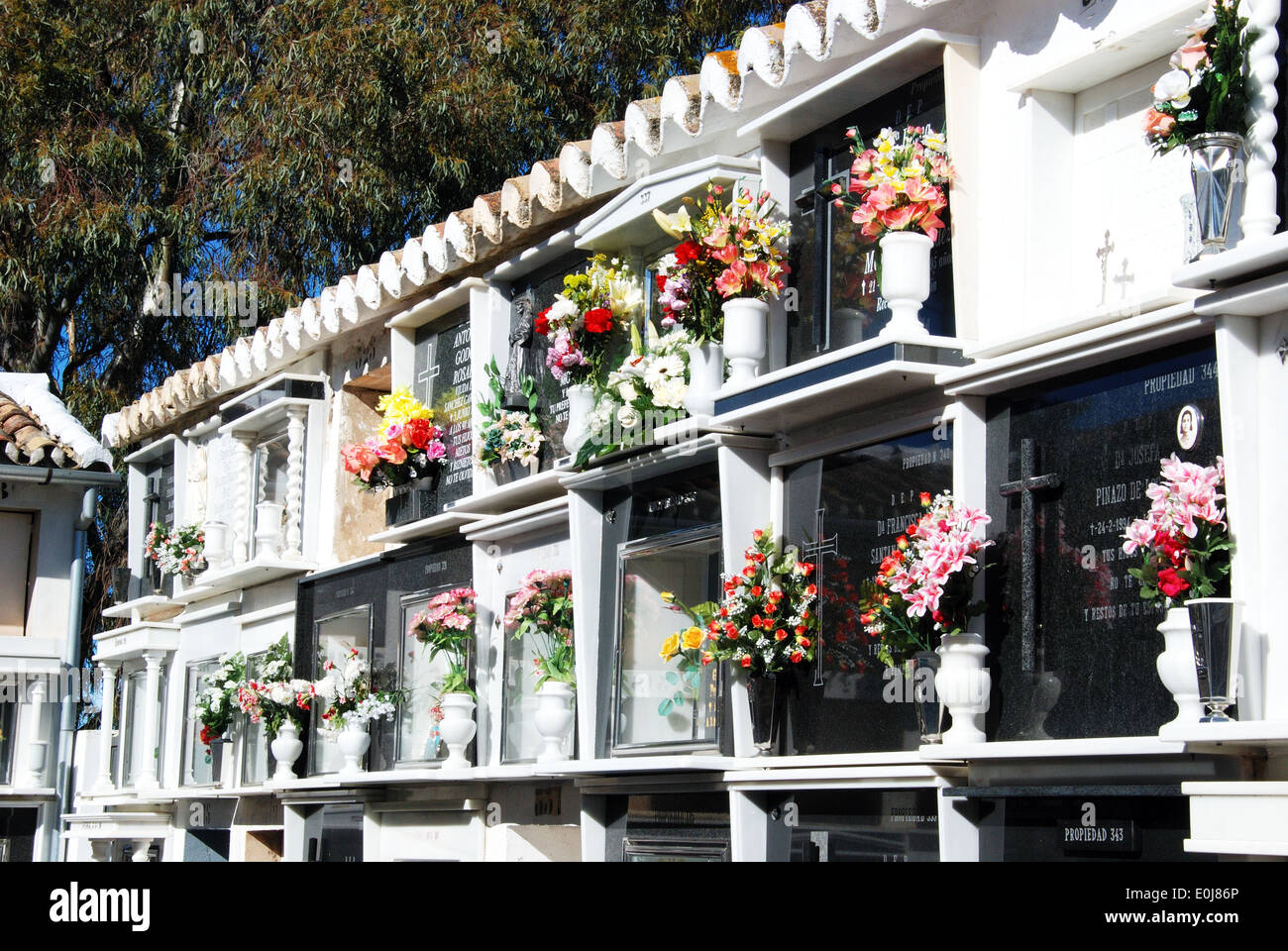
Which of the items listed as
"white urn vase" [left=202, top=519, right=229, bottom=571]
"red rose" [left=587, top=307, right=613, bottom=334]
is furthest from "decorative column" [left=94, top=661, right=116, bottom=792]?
"red rose" [left=587, top=307, right=613, bottom=334]

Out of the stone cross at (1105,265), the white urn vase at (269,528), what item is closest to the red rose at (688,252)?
the stone cross at (1105,265)

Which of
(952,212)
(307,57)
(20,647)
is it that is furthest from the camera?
(307,57)

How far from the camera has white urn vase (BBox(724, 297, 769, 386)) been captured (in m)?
8.38

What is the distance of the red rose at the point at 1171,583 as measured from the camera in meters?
5.68

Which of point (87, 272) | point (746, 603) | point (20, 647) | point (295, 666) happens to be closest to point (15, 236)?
point (87, 272)

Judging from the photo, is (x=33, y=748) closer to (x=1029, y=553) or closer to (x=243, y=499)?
(x=243, y=499)

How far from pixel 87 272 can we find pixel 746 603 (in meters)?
15.0

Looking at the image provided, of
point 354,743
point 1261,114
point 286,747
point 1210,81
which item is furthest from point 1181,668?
point 286,747

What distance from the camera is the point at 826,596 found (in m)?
8.02

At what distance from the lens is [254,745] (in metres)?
14.5

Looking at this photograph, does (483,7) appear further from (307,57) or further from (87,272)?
(87,272)

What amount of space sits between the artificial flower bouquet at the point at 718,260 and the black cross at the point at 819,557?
45.3 inches
